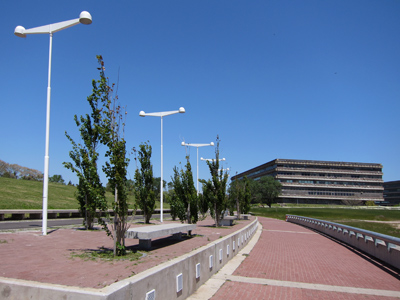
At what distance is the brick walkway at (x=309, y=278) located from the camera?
669 cm

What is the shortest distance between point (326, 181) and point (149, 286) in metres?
125

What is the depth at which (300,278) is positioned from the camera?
821cm

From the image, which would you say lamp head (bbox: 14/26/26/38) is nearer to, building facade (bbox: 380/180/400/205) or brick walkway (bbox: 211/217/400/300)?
brick walkway (bbox: 211/217/400/300)

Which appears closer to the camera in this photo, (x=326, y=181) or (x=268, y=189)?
(x=268, y=189)

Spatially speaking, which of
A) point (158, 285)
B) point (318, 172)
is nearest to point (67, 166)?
point (158, 285)

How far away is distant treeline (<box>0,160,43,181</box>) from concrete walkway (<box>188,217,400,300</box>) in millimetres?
78252

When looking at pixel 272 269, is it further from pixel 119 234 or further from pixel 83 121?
pixel 83 121

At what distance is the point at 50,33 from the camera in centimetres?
1427

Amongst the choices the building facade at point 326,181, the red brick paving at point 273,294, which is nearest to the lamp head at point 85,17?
the red brick paving at point 273,294

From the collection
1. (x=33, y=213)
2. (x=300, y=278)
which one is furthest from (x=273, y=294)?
(x=33, y=213)

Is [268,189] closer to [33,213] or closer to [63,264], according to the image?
[33,213]

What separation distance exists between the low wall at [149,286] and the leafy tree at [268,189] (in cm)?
9927

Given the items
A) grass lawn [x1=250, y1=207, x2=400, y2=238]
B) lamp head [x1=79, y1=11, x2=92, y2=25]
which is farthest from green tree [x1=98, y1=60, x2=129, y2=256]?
grass lawn [x1=250, y1=207, x2=400, y2=238]

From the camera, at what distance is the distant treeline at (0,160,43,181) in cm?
7656
